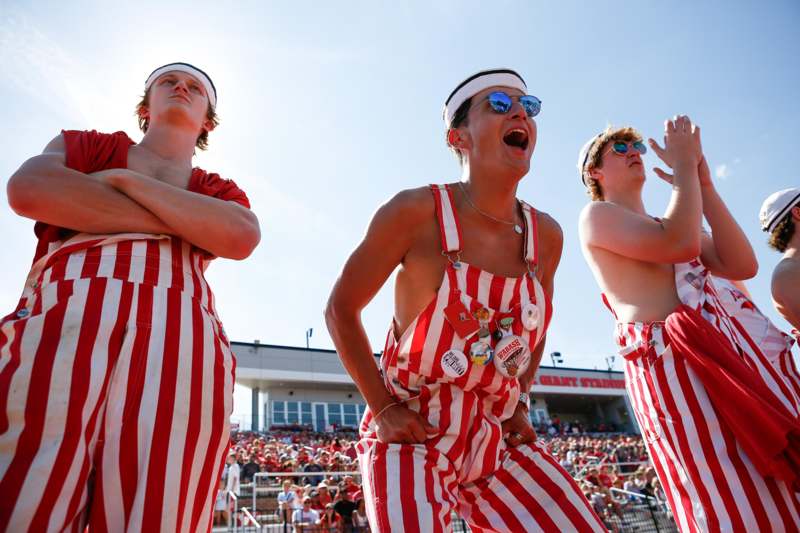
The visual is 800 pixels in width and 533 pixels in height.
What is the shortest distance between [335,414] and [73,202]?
38.6 m

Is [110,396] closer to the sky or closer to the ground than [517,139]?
closer to the ground

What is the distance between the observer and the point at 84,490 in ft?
5.07

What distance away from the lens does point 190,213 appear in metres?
2.03

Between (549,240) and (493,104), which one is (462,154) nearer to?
(493,104)

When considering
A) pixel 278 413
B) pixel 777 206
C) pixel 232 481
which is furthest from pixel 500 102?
pixel 278 413

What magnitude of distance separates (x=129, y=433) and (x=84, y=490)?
189mm

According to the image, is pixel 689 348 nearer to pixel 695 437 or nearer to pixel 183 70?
pixel 695 437

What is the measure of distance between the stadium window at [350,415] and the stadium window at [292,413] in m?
3.61

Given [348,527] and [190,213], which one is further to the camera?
[348,527]

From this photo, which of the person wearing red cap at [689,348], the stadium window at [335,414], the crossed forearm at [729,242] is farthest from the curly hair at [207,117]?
the stadium window at [335,414]

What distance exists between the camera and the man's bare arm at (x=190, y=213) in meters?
2.00

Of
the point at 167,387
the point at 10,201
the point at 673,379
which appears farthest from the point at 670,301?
the point at 10,201

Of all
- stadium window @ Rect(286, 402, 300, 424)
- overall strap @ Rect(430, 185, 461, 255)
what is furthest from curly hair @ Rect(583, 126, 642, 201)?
stadium window @ Rect(286, 402, 300, 424)

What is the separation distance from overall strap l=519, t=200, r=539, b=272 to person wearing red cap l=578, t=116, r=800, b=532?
0.57 meters
